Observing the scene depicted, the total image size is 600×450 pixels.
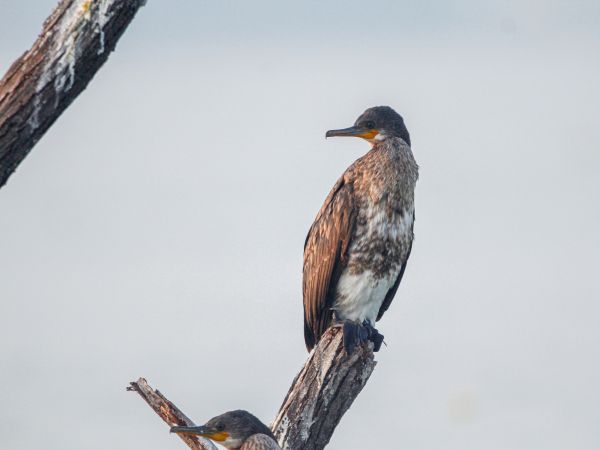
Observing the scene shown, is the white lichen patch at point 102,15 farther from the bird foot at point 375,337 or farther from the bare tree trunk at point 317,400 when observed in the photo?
the bird foot at point 375,337

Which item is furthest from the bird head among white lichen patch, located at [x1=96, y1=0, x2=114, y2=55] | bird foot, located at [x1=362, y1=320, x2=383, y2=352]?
white lichen patch, located at [x1=96, y1=0, x2=114, y2=55]

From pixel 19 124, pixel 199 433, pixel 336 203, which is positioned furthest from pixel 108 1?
pixel 336 203

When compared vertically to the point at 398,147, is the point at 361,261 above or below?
below

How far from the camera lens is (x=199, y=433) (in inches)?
306

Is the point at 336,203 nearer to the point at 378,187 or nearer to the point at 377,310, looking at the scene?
the point at 378,187

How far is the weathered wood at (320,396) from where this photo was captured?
7.75 meters

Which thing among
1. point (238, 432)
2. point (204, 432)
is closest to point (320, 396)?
point (238, 432)

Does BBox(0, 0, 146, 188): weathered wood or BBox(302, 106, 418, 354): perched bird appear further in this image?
BBox(302, 106, 418, 354): perched bird

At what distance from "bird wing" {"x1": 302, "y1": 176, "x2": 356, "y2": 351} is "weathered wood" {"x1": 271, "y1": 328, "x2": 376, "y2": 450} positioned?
1.15 meters

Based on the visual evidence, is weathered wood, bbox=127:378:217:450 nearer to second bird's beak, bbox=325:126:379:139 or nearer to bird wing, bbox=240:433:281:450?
bird wing, bbox=240:433:281:450

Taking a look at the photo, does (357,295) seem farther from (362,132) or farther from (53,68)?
(53,68)

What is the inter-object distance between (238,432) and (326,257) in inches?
70.8

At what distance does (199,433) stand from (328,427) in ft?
2.73

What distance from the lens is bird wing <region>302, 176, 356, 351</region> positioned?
9.24 meters
